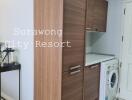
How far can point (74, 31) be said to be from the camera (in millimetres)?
1950

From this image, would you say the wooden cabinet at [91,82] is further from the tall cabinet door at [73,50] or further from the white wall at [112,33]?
the white wall at [112,33]

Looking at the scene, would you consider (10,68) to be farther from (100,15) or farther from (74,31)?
(100,15)

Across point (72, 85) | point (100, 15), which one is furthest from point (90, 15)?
point (72, 85)

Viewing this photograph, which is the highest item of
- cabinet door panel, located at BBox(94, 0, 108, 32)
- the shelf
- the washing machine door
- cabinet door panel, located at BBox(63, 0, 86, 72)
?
cabinet door panel, located at BBox(94, 0, 108, 32)

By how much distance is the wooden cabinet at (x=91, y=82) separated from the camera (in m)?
2.32

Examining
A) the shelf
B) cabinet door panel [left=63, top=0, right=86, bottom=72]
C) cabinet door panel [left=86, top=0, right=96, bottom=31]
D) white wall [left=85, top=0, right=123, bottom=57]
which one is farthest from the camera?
white wall [left=85, top=0, right=123, bottom=57]

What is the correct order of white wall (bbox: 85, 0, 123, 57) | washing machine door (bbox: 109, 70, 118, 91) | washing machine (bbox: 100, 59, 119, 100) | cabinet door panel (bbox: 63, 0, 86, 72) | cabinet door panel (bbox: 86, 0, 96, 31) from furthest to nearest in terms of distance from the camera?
white wall (bbox: 85, 0, 123, 57) < washing machine door (bbox: 109, 70, 118, 91) < washing machine (bbox: 100, 59, 119, 100) < cabinet door panel (bbox: 86, 0, 96, 31) < cabinet door panel (bbox: 63, 0, 86, 72)

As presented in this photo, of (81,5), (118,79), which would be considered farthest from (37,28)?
(118,79)

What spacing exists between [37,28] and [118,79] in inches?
81.9

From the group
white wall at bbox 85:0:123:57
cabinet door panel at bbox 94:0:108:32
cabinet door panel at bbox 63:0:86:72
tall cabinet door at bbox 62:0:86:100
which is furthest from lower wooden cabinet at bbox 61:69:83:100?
white wall at bbox 85:0:123:57

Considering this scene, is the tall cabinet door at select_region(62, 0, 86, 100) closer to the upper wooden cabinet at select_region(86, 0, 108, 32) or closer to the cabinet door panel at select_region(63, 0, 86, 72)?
the cabinet door panel at select_region(63, 0, 86, 72)

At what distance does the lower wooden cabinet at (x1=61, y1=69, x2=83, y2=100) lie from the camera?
189 cm

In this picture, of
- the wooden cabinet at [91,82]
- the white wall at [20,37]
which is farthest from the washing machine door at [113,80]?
the white wall at [20,37]

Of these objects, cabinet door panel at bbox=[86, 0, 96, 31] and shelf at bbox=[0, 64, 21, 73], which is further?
cabinet door panel at bbox=[86, 0, 96, 31]
